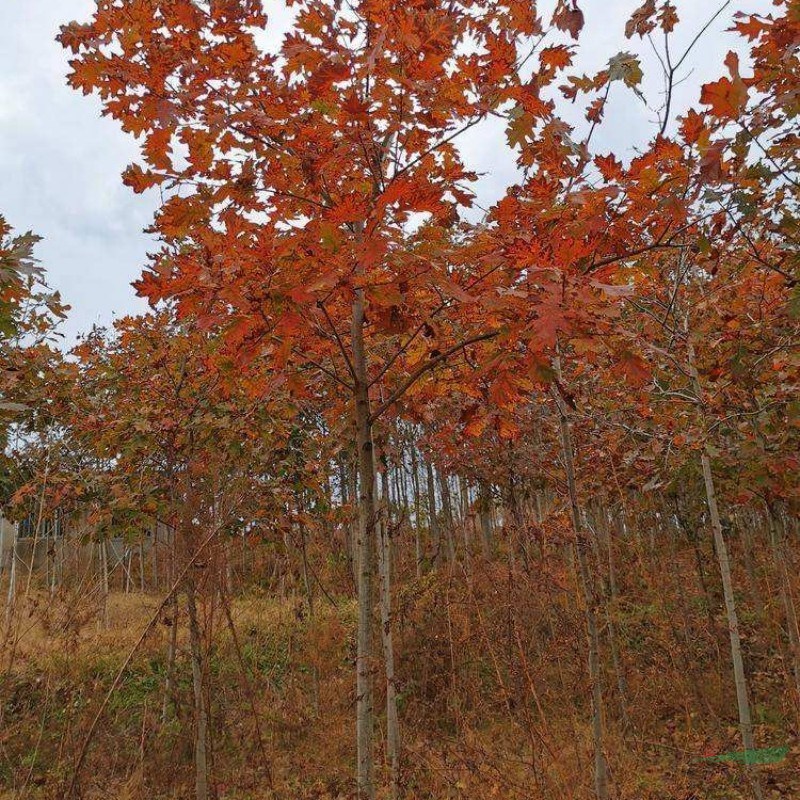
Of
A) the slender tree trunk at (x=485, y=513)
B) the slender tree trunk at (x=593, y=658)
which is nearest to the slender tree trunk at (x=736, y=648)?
the slender tree trunk at (x=593, y=658)

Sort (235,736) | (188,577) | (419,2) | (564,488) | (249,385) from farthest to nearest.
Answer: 1. (235,736)
2. (564,488)
3. (188,577)
4. (249,385)
5. (419,2)

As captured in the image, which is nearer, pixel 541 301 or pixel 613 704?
pixel 541 301

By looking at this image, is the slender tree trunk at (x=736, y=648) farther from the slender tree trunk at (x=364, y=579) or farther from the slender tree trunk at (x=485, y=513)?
the slender tree trunk at (x=485, y=513)

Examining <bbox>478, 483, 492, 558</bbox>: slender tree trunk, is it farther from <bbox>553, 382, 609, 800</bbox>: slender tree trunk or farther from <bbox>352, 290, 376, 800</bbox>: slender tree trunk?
<bbox>352, 290, 376, 800</bbox>: slender tree trunk

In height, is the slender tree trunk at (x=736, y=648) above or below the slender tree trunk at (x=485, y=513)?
below

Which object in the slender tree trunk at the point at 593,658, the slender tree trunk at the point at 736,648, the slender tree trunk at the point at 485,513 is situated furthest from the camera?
the slender tree trunk at the point at 485,513

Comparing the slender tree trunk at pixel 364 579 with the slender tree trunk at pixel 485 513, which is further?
the slender tree trunk at pixel 485 513

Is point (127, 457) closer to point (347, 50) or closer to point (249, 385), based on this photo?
point (249, 385)

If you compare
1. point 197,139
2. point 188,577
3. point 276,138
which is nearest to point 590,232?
point 276,138

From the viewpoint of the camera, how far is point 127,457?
5.02 meters

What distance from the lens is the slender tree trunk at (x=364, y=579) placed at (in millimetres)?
2195

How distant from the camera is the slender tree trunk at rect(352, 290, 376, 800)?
2.20 m

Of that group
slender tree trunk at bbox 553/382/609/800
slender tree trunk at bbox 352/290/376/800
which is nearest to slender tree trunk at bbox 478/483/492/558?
slender tree trunk at bbox 553/382/609/800

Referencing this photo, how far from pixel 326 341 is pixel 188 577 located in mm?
2183
